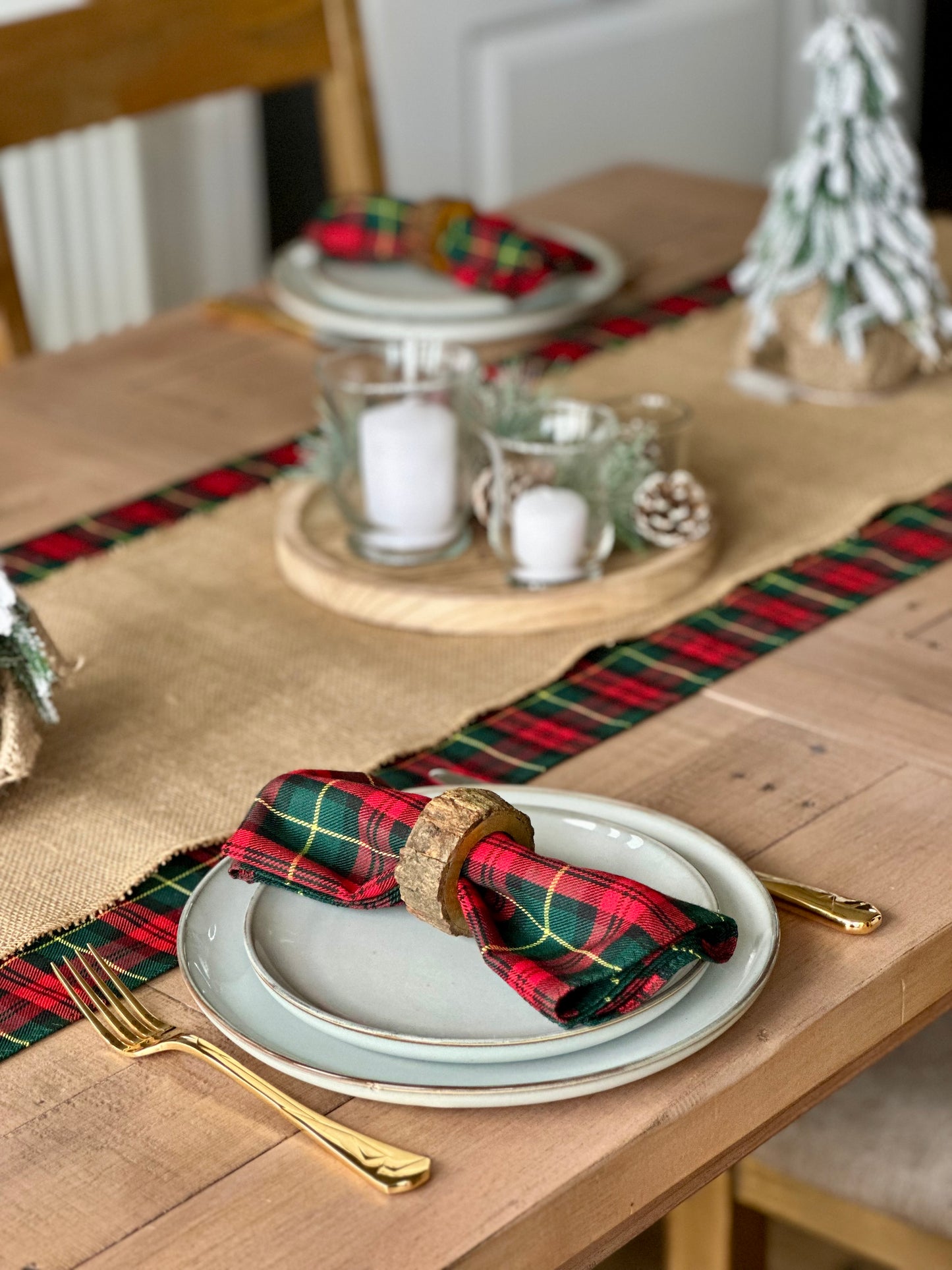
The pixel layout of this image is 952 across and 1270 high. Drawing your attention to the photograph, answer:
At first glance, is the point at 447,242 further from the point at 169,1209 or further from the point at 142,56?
the point at 169,1209

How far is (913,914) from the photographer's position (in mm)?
744

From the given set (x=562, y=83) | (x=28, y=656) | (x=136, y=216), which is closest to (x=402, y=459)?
(x=28, y=656)

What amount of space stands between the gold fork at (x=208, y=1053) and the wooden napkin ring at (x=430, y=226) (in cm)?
92

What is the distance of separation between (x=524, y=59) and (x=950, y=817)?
8.64 ft

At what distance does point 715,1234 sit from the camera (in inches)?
44.6

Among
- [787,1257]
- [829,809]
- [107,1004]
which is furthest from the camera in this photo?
[787,1257]

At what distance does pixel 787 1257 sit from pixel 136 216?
208cm

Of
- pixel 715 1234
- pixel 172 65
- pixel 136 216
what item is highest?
pixel 172 65

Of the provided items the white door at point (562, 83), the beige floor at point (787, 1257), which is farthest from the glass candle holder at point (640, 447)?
the white door at point (562, 83)

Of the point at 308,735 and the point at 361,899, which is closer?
the point at 361,899

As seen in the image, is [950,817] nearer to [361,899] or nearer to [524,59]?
[361,899]

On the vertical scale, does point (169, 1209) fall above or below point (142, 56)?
below

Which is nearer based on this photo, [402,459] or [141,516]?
[402,459]

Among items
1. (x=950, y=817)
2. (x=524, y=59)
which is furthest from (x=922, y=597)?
(x=524, y=59)
